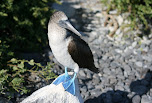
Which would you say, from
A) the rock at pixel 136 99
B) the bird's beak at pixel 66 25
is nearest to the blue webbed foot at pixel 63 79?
the bird's beak at pixel 66 25

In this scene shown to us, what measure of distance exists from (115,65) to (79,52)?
7.87 ft

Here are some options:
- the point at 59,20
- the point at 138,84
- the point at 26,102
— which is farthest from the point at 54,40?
the point at 138,84

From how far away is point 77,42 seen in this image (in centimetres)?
266

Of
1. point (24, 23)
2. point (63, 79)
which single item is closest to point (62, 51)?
point (63, 79)

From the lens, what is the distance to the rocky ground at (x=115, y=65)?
4.05 meters

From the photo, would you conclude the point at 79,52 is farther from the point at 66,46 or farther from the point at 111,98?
the point at 111,98

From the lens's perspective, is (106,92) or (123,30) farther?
(123,30)

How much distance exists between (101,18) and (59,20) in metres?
4.71

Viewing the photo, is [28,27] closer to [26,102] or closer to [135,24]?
[26,102]

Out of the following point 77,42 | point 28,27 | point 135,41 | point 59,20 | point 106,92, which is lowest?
point 106,92

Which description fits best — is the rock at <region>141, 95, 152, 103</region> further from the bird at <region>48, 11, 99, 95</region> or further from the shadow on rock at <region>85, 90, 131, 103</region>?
the bird at <region>48, 11, 99, 95</region>

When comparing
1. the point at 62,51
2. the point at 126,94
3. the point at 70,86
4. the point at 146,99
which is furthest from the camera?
the point at 126,94

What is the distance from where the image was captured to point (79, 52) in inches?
107

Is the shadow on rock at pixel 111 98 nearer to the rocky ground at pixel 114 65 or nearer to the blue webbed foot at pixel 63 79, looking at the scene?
the rocky ground at pixel 114 65
